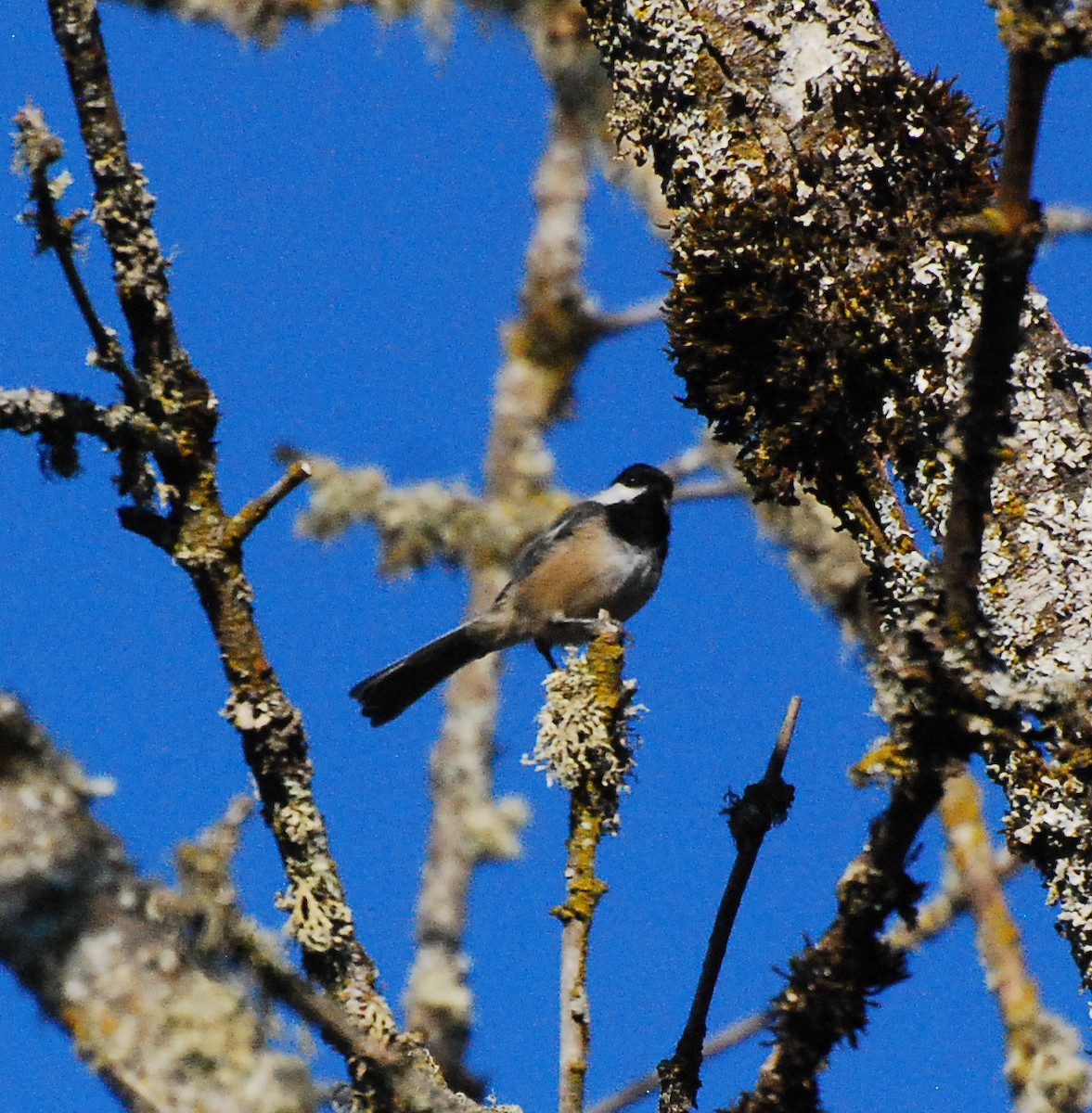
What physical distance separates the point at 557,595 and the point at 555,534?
327mm

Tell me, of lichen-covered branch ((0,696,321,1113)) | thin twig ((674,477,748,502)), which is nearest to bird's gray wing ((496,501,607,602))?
thin twig ((674,477,748,502))

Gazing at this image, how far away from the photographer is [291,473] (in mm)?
2465

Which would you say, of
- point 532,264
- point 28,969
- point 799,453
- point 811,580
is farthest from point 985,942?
point 532,264

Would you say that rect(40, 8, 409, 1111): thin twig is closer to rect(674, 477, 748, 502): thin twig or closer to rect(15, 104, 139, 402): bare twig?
rect(15, 104, 139, 402): bare twig

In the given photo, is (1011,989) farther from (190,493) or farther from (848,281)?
(190,493)

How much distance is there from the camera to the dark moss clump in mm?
2881

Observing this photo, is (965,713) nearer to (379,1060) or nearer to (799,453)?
(379,1060)

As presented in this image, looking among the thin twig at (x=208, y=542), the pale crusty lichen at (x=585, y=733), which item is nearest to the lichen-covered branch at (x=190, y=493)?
the thin twig at (x=208, y=542)

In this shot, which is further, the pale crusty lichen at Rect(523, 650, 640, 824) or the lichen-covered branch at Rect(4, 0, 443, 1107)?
the pale crusty lichen at Rect(523, 650, 640, 824)

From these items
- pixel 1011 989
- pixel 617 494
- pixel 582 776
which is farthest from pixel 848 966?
pixel 617 494

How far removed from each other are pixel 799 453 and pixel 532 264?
7.39m

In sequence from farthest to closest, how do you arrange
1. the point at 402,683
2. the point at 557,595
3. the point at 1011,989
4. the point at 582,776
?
the point at 557,595, the point at 402,683, the point at 1011,989, the point at 582,776

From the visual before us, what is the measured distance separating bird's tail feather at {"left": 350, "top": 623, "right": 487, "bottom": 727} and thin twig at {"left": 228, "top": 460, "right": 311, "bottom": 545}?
377 centimetres

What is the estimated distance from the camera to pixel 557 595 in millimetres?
6414
